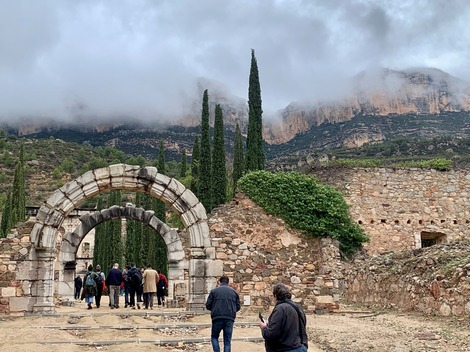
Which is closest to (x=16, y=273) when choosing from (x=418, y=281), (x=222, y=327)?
(x=222, y=327)

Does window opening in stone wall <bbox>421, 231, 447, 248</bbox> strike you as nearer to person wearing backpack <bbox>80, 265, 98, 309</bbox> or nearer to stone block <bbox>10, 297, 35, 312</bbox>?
person wearing backpack <bbox>80, 265, 98, 309</bbox>

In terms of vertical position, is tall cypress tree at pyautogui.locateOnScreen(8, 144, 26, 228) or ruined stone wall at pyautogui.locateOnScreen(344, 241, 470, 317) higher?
tall cypress tree at pyautogui.locateOnScreen(8, 144, 26, 228)

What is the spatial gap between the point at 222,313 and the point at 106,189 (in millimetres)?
7027

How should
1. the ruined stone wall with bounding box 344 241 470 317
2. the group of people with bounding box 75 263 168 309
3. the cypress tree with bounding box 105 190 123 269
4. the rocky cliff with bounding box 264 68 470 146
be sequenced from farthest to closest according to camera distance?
the rocky cliff with bounding box 264 68 470 146 < the cypress tree with bounding box 105 190 123 269 < the group of people with bounding box 75 263 168 309 < the ruined stone wall with bounding box 344 241 470 317

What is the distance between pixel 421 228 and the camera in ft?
72.7

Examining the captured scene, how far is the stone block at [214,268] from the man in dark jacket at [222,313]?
5468 millimetres

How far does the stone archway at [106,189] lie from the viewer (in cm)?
1320

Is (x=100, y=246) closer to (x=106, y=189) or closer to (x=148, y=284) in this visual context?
(x=148, y=284)

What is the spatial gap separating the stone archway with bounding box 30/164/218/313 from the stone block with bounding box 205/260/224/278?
0.06m

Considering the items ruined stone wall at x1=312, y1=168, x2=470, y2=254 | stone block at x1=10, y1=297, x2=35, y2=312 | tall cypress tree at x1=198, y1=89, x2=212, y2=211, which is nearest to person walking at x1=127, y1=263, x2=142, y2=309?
stone block at x1=10, y1=297, x2=35, y2=312

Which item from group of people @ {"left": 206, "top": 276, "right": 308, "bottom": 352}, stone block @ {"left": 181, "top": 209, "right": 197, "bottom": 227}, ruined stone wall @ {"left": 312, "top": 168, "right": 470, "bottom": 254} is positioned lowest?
group of people @ {"left": 206, "top": 276, "right": 308, "bottom": 352}

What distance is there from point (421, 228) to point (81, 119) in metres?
91.1

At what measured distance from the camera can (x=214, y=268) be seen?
44.6 ft

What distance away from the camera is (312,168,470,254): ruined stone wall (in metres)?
21.8
